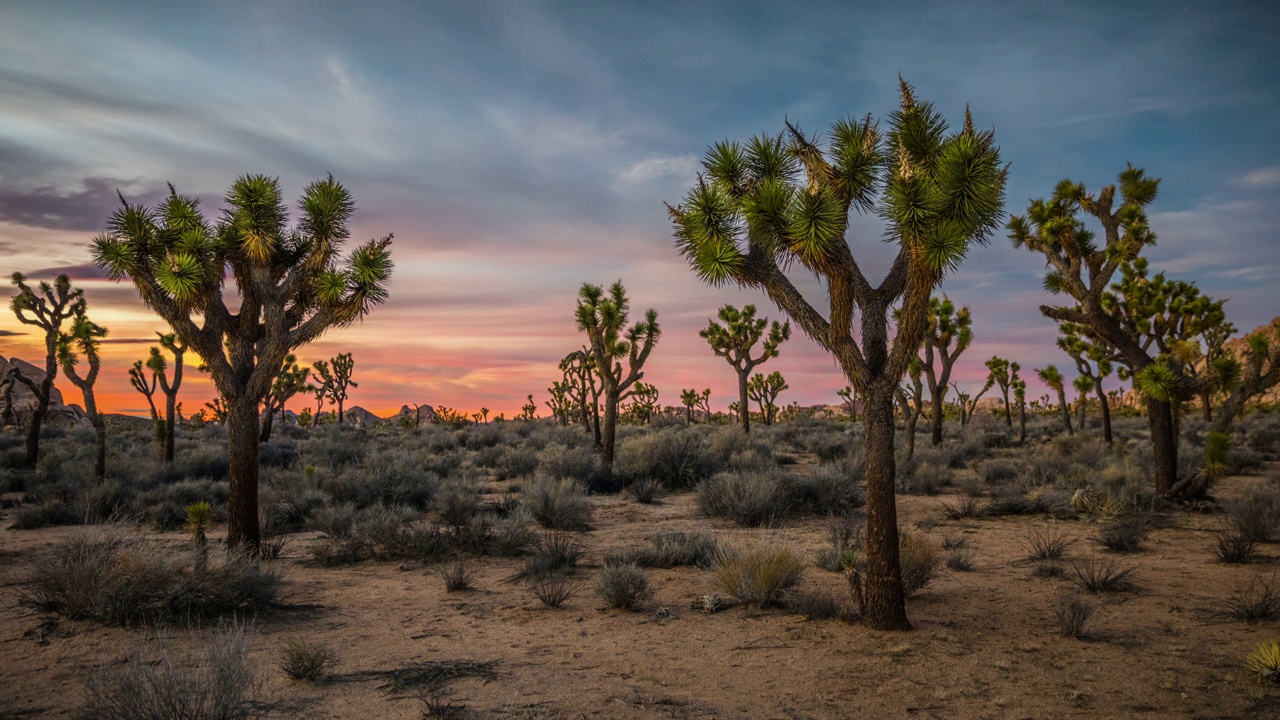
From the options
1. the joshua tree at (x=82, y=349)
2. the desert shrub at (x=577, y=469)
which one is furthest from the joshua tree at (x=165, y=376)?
the desert shrub at (x=577, y=469)

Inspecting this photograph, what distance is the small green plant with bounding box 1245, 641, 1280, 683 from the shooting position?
599 cm

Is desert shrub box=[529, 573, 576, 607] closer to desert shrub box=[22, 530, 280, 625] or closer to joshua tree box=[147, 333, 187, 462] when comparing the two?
desert shrub box=[22, 530, 280, 625]

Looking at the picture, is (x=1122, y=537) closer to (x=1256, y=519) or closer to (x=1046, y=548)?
(x=1046, y=548)

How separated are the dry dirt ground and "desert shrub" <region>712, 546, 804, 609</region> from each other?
231 millimetres

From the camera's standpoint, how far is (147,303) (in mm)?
10984

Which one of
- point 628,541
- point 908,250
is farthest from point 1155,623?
point 628,541

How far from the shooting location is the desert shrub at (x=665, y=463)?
19922 millimetres

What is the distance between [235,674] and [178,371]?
2409 cm

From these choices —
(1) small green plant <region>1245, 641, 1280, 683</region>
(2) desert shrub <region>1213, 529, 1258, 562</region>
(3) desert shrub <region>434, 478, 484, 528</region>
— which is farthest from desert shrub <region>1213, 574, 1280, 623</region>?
(3) desert shrub <region>434, 478, 484, 528</region>

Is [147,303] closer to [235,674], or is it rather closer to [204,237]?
[204,237]

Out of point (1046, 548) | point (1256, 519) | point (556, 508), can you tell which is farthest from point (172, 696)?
point (1256, 519)

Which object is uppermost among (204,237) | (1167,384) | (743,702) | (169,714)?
(204,237)

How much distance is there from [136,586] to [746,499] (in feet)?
32.8

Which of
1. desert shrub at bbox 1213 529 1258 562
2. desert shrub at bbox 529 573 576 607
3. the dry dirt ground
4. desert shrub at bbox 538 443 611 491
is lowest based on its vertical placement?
the dry dirt ground
